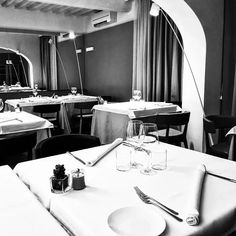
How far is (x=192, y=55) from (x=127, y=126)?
4.68 feet

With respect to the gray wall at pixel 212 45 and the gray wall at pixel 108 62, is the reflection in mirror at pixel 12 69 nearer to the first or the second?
the gray wall at pixel 108 62

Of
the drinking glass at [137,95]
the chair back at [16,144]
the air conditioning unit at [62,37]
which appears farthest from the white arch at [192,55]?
the air conditioning unit at [62,37]

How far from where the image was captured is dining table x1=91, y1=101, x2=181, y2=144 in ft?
12.8

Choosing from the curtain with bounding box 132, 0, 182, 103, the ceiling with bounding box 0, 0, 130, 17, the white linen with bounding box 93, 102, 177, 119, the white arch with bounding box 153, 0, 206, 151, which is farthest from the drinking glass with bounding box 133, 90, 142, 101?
the ceiling with bounding box 0, 0, 130, 17

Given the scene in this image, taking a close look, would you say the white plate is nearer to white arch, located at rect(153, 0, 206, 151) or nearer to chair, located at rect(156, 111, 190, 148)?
chair, located at rect(156, 111, 190, 148)

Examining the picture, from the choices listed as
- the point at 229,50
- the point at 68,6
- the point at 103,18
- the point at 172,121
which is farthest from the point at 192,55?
the point at 68,6

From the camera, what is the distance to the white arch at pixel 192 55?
384 cm

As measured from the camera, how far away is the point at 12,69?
13.5m

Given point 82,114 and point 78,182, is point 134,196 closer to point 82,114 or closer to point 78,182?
point 78,182

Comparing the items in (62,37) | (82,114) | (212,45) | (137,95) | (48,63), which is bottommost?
(82,114)

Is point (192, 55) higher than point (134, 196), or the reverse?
point (192, 55)

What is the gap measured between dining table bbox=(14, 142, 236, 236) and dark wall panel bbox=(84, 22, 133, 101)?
5438 millimetres

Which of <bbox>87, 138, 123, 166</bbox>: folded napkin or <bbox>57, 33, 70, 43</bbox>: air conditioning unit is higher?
<bbox>57, 33, 70, 43</bbox>: air conditioning unit

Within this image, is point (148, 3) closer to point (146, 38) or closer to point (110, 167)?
point (146, 38)
